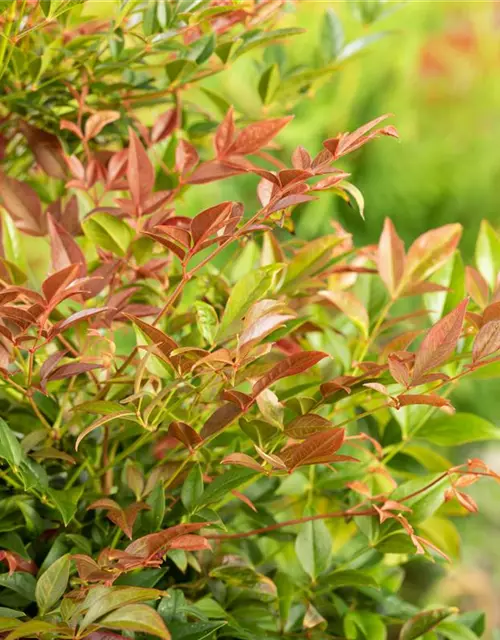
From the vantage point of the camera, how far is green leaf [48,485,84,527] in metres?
0.32

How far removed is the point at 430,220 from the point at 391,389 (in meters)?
1.57

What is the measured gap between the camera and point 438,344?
1.03 ft

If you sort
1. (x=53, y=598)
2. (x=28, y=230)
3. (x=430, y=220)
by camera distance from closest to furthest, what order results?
(x=53, y=598), (x=28, y=230), (x=430, y=220)

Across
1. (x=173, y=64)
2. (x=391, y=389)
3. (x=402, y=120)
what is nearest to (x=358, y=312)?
A: (x=391, y=389)

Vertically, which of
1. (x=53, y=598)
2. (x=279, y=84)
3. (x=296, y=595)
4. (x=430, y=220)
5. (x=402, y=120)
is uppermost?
(x=279, y=84)

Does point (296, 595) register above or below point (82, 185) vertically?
below

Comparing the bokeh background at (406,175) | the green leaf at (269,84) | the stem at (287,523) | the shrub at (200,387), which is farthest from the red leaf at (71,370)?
the bokeh background at (406,175)

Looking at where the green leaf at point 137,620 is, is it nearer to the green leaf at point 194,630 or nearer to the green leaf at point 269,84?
the green leaf at point 194,630

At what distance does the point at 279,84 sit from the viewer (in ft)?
1.52

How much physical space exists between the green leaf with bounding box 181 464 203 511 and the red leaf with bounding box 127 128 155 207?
0.41ft

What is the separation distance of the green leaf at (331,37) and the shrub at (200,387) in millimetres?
60

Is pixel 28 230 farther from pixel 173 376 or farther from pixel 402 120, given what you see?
pixel 402 120

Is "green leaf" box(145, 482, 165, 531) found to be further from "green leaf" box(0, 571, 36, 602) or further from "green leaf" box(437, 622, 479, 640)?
"green leaf" box(437, 622, 479, 640)

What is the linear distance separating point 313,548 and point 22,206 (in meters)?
0.22
